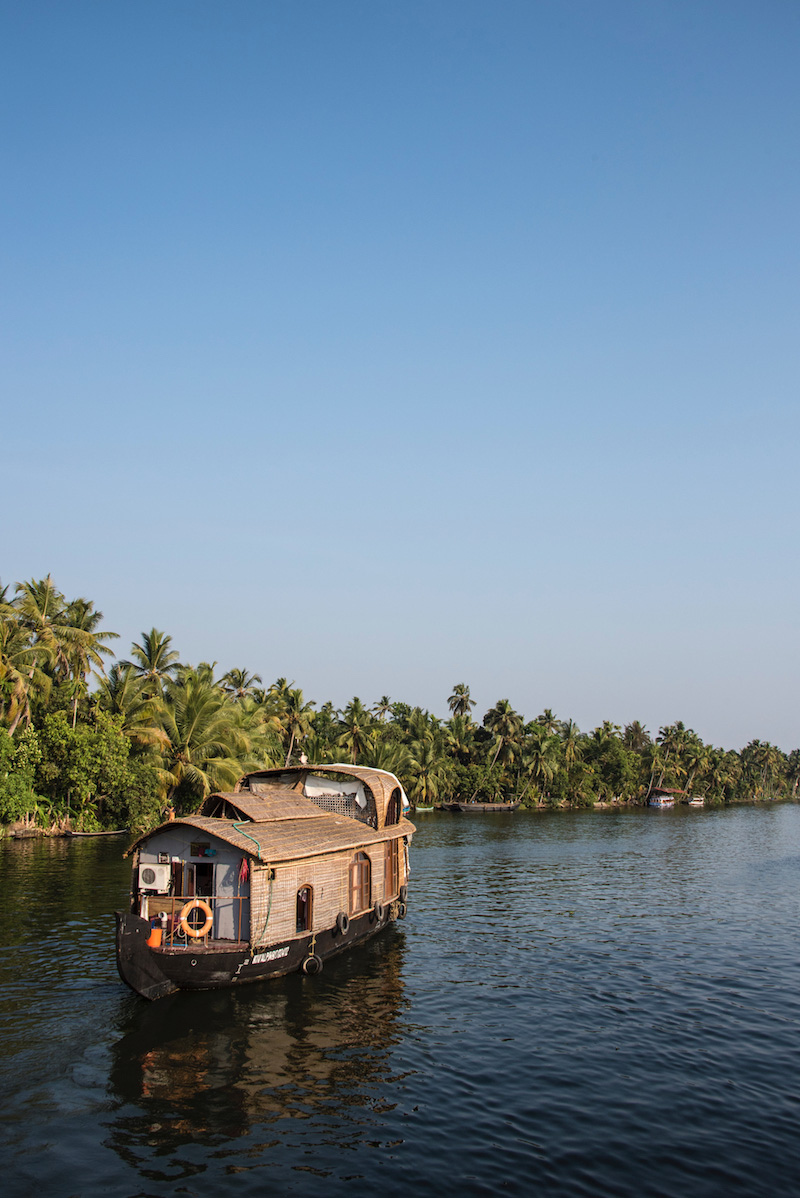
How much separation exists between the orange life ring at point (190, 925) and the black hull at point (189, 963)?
35 cm

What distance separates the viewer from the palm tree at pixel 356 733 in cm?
8662

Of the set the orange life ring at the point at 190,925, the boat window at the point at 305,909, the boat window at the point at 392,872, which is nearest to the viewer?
the orange life ring at the point at 190,925

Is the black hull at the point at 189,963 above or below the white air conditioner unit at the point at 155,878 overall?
below

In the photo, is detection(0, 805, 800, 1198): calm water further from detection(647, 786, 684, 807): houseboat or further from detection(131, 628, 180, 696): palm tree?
detection(647, 786, 684, 807): houseboat

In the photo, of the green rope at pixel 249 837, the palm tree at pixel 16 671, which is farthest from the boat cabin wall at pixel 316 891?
the palm tree at pixel 16 671

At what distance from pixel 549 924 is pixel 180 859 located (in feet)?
53.5

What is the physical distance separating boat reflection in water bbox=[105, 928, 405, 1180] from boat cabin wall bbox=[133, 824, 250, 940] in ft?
6.46

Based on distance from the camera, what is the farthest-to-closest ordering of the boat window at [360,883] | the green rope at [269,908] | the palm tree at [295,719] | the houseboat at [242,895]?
the palm tree at [295,719]
the boat window at [360,883]
the green rope at [269,908]
the houseboat at [242,895]

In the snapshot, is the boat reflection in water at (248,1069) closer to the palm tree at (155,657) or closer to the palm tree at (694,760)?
the palm tree at (155,657)

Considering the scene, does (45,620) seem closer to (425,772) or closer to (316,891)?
(316,891)

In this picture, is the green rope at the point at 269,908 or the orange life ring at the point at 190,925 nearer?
the orange life ring at the point at 190,925

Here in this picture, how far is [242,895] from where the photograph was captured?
20.7m

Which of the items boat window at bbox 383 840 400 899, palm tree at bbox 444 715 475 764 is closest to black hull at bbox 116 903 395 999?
boat window at bbox 383 840 400 899

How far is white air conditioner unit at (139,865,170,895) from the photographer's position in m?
21.9
